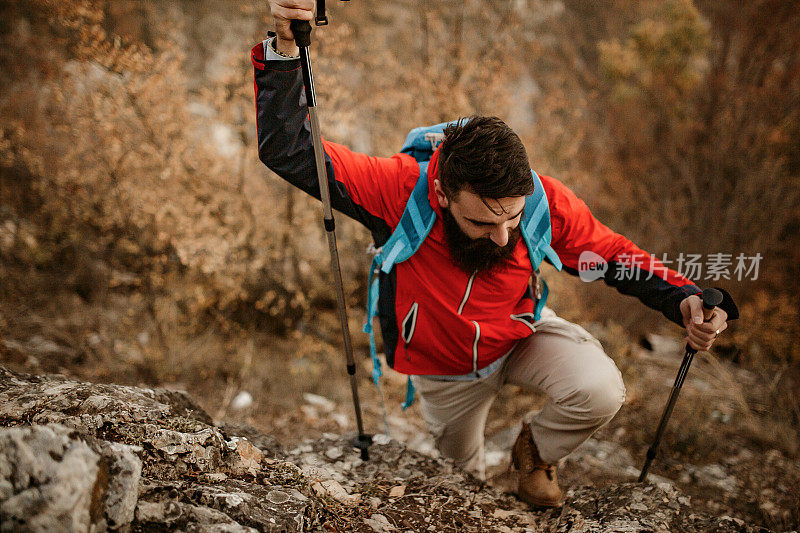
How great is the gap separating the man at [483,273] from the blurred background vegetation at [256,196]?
195 centimetres

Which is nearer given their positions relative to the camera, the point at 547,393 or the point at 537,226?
the point at 537,226

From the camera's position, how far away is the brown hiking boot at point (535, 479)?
8.16ft

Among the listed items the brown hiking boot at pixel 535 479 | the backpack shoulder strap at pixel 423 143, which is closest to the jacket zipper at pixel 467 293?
the backpack shoulder strap at pixel 423 143

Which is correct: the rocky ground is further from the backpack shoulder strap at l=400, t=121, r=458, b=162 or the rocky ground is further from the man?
the backpack shoulder strap at l=400, t=121, r=458, b=162

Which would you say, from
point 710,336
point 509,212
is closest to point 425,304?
point 509,212

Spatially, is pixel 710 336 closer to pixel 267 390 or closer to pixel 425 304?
pixel 425 304

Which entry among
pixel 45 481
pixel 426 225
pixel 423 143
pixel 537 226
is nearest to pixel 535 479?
pixel 537 226

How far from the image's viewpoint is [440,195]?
2199 millimetres

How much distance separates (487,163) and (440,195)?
0.29m

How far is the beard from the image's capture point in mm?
2229

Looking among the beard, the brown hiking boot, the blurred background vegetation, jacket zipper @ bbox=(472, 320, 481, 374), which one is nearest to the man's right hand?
the beard

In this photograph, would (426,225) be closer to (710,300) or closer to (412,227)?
(412,227)

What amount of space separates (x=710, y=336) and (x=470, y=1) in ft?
15.3

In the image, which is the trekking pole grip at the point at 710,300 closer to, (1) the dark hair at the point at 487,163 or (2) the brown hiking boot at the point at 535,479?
(1) the dark hair at the point at 487,163
